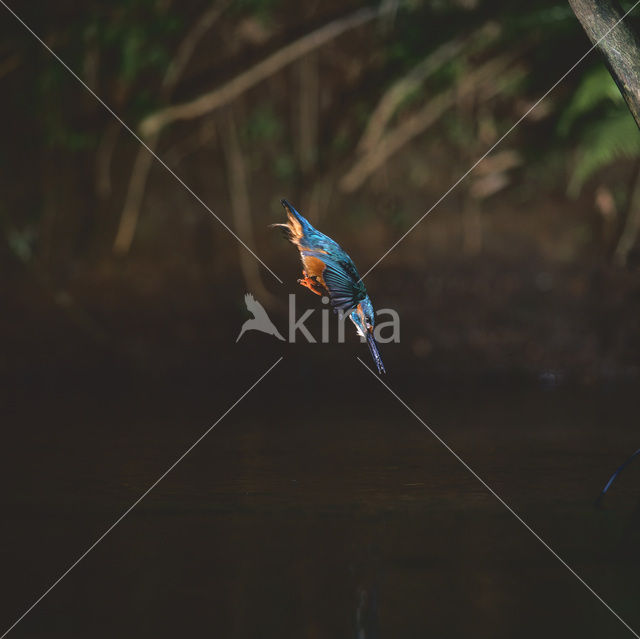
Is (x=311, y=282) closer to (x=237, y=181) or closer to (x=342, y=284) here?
(x=342, y=284)

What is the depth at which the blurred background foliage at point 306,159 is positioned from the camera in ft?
32.1

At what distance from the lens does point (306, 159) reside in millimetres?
10195

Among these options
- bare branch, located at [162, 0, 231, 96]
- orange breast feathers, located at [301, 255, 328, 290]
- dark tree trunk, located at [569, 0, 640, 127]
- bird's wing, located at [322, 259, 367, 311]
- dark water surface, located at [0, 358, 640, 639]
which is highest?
bare branch, located at [162, 0, 231, 96]

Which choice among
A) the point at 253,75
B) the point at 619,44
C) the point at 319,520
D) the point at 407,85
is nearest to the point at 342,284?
the point at 319,520

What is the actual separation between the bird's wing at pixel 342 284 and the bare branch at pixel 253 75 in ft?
20.6

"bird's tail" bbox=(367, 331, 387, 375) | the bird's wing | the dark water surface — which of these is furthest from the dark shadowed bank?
the bird's wing

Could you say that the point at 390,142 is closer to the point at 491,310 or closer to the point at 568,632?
the point at 491,310

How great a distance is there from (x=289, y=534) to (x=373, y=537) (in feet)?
1.08

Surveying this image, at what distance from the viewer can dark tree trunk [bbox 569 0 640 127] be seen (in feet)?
13.9

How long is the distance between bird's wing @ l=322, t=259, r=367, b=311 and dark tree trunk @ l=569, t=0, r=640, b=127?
144 centimetres

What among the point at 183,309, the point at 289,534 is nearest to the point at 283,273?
the point at 183,309

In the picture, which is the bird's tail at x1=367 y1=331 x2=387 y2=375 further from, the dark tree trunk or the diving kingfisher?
the dark tree trunk

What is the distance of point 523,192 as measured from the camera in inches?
403

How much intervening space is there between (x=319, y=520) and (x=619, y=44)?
Result: 2250 mm
